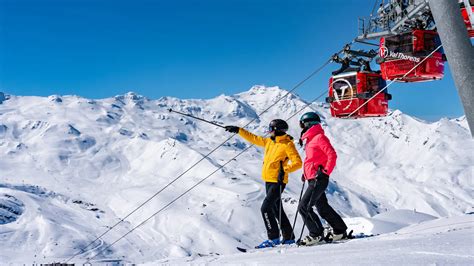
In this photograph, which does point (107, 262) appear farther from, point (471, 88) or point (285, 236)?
point (471, 88)

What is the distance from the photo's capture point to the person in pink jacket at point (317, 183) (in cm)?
734

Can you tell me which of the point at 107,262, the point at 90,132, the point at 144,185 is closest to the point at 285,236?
the point at 107,262

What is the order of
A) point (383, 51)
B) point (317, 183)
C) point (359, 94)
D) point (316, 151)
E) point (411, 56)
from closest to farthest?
point (317, 183), point (316, 151), point (411, 56), point (383, 51), point (359, 94)

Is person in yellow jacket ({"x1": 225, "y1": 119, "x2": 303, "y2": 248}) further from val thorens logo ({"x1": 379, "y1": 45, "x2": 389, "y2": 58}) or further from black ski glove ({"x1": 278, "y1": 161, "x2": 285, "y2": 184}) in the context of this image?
val thorens logo ({"x1": 379, "y1": 45, "x2": 389, "y2": 58})

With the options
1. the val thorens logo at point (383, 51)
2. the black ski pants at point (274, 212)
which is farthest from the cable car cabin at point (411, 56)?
the black ski pants at point (274, 212)

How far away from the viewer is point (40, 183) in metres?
135

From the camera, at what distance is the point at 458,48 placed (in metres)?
1.87

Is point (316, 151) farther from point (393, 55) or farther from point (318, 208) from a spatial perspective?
point (393, 55)

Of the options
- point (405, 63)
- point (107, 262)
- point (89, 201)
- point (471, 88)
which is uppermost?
point (89, 201)

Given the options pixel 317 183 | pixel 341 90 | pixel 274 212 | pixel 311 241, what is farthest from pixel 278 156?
pixel 341 90

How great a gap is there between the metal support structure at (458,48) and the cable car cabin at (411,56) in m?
11.2

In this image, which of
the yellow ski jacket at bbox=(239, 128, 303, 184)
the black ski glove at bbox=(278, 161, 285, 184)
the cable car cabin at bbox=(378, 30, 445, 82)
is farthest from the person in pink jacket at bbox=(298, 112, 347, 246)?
the cable car cabin at bbox=(378, 30, 445, 82)

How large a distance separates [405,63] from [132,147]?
17795 cm

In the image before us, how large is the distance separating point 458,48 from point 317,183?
559 centimetres
